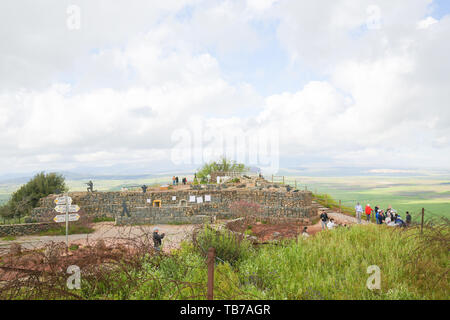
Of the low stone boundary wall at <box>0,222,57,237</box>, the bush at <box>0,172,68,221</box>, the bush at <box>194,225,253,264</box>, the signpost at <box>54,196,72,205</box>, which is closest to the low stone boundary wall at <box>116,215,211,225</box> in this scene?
the low stone boundary wall at <box>0,222,57,237</box>

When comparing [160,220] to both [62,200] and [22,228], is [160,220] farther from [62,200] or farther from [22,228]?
[62,200]

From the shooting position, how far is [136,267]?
5641mm

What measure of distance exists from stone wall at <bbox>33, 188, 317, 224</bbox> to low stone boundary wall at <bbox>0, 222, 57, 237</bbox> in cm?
310

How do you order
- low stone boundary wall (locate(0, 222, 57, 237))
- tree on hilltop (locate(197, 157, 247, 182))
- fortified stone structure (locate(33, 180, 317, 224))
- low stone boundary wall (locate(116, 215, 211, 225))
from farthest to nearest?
tree on hilltop (locate(197, 157, 247, 182))
fortified stone structure (locate(33, 180, 317, 224))
low stone boundary wall (locate(116, 215, 211, 225))
low stone boundary wall (locate(0, 222, 57, 237))

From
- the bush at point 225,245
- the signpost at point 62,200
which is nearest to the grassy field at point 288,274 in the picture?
the bush at point 225,245

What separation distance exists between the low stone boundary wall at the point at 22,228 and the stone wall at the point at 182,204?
3104 mm

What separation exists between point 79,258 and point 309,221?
61.3 ft

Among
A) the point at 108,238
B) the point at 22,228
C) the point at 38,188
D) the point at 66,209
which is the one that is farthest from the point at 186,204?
the point at 38,188

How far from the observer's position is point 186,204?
79.3 ft

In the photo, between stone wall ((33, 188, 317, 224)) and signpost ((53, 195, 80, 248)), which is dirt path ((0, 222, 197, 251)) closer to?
signpost ((53, 195, 80, 248))

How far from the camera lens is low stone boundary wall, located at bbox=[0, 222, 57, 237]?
19053mm

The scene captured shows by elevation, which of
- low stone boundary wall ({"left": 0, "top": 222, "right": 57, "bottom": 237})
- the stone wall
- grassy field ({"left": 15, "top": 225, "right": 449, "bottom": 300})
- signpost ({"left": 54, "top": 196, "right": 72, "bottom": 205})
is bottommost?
low stone boundary wall ({"left": 0, "top": 222, "right": 57, "bottom": 237})

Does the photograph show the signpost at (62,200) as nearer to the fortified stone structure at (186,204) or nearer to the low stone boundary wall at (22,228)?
the fortified stone structure at (186,204)

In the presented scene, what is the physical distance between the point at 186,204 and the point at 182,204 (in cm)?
55
